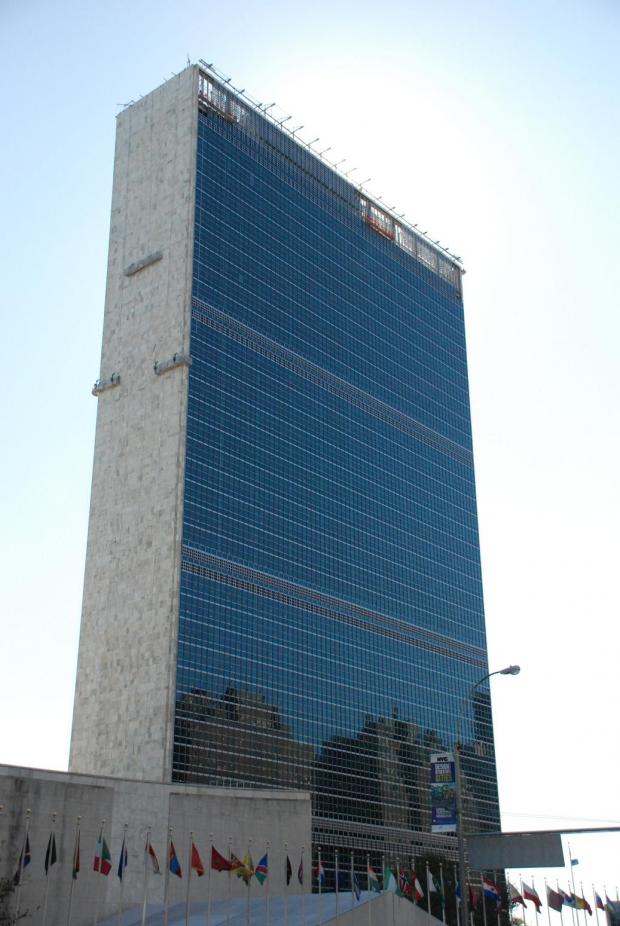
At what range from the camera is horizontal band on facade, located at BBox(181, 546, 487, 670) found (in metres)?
131

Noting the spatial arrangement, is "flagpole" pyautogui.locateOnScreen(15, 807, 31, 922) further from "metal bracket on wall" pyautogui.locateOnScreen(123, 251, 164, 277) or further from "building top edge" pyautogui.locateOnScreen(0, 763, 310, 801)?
"metal bracket on wall" pyautogui.locateOnScreen(123, 251, 164, 277)

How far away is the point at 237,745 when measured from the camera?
424 feet

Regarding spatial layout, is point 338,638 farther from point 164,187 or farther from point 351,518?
point 164,187

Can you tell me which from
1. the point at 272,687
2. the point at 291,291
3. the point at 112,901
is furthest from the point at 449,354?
the point at 112,901

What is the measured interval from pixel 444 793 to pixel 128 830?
4284cm

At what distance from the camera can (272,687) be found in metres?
136

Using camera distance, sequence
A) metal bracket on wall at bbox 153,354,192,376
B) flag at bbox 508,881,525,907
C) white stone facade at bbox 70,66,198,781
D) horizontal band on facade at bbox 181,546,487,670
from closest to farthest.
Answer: flag at bbox 508,881,525,907 < white stone facade at bbox 70,66,198,781 < horizontal band on facade at bbox 181,546,487,670 < metal bracket on wall at bbox 153,354,192,376

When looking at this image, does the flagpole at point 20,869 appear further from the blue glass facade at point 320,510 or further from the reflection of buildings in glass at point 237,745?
the blue glass facade at point 320,510

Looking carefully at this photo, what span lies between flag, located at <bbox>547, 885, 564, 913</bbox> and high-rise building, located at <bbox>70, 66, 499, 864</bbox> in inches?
1957

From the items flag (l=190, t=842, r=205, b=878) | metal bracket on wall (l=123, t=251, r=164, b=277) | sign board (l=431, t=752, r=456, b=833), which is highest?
metal bracket on wall (l=123, t=251, r=164, b=277)

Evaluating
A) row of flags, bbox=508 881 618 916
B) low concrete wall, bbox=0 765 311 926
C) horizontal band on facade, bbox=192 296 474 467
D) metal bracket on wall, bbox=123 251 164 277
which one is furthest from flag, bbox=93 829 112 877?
metal bracket on wall, bbox=123 251 164 277

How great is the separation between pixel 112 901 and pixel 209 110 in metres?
98.1

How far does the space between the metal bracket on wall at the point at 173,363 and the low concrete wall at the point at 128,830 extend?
51.2 m

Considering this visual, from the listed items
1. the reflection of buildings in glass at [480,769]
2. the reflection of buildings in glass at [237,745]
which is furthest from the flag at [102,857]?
the reflection of buildings in glass at [480,769]
